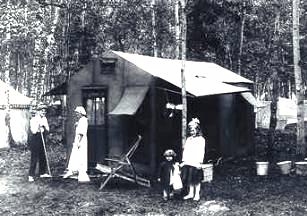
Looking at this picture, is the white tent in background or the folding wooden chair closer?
the folding wooden chair

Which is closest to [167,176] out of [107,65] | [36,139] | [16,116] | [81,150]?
[81,150]

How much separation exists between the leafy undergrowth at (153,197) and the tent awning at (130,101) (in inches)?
75.4

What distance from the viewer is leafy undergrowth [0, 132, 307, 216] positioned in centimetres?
979

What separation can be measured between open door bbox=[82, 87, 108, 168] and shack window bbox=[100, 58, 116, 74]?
510 millimetres

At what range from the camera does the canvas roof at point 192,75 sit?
515 inches

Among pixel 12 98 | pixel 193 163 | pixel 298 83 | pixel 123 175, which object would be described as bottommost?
pixel 123 175

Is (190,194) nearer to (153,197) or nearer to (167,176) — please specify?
(167,176)

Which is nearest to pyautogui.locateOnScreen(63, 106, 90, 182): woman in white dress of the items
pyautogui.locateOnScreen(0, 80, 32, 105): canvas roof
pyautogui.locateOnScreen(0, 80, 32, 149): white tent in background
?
pyautogui.locateOnScreen(0, 80, 32, 149): white tent in background

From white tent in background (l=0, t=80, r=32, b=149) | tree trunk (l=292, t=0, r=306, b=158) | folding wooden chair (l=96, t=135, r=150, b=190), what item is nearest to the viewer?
folding wooden chair (l=96, t=135, r=150, b=190)

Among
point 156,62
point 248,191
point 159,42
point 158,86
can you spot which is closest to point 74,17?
point 159,42

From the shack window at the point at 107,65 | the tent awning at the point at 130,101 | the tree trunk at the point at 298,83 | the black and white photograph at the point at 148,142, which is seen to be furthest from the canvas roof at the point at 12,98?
the tree trunk at the point at 298,83

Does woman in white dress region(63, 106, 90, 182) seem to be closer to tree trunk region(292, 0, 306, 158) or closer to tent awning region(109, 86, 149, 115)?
tent awning region(109, 86, 149, 115)

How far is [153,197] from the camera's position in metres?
11.2

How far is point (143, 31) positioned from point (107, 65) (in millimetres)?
18481
